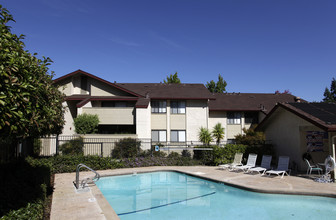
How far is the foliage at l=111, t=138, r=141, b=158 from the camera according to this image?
2092 cm

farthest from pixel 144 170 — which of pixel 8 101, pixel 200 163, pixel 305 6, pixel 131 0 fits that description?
pixel 305 6

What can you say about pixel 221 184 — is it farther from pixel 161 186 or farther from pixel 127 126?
pixel 127 126

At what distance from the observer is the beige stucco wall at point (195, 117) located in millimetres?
27672

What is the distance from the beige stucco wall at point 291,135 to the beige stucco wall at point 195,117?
922 centimetres

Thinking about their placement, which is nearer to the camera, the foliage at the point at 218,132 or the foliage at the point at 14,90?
the foliage at the point at 14,90

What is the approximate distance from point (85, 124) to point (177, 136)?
9976mm

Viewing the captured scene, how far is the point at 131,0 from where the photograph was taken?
55.8ft

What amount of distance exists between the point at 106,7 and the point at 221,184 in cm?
1374

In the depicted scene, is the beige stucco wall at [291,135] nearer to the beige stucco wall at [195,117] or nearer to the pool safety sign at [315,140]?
the pool safety sign at [315,140]

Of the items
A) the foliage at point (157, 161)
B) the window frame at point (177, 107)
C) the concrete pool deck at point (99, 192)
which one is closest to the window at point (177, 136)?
the window frame at point (177, 107)

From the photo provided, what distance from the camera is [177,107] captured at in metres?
28.2

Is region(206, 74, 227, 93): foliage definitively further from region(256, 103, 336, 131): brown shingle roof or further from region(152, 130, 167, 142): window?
region(256, 103, 336, 131): brown shingle roof

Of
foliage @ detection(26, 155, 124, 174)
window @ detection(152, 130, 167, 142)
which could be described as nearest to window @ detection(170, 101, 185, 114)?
window @ detection(152, 130, 167, 142)

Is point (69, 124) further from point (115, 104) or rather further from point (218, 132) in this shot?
point (218, 132)
